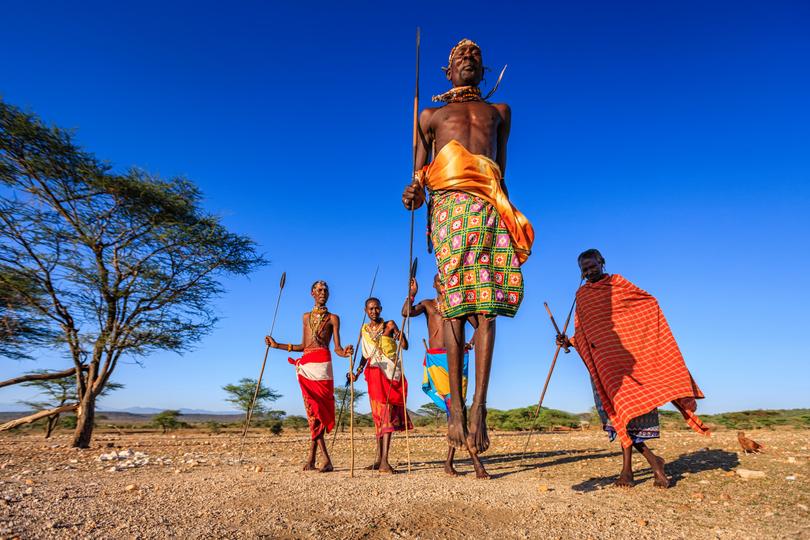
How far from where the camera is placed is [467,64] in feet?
12.8

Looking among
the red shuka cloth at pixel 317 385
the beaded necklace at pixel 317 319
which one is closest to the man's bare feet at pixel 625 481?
the red shuka cloth at pixel 317 385

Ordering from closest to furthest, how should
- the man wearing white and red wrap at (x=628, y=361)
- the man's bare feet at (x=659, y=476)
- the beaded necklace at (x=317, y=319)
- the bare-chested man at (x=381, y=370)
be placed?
the man's bare feet at (x=659, y=476) < the man wearing white and red wrap at (x=628, y=361) < the bare-chested man at (x=381, y=370) < the beaded necklace at (x=317, y=319)

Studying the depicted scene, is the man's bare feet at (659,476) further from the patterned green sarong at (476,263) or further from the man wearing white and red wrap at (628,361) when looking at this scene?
the patterned green sarong at (476,263)

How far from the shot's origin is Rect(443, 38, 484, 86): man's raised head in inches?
154

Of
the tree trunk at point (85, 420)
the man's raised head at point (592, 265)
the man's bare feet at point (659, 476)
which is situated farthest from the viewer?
the tree trunk at point (85, 420)

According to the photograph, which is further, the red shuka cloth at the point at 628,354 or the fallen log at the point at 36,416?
the fallen log at the point at 36,416

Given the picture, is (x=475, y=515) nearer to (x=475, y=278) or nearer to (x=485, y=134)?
(x=475, y=278)

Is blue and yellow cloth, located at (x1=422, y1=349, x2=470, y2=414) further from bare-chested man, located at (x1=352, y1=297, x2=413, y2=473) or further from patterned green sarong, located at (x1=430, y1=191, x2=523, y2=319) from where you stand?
patterned green sarong, located at (x1=430, y1=191, x2=523, y2=319)

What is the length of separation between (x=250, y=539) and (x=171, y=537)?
39 centimetres

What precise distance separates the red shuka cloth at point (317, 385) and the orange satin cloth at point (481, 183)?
4.16m

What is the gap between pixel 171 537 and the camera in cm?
228

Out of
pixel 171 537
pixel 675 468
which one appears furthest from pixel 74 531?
pixel 675 468

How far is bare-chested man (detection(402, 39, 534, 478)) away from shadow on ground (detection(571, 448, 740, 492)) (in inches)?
79.6

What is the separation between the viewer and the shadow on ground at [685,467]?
15.1ft
